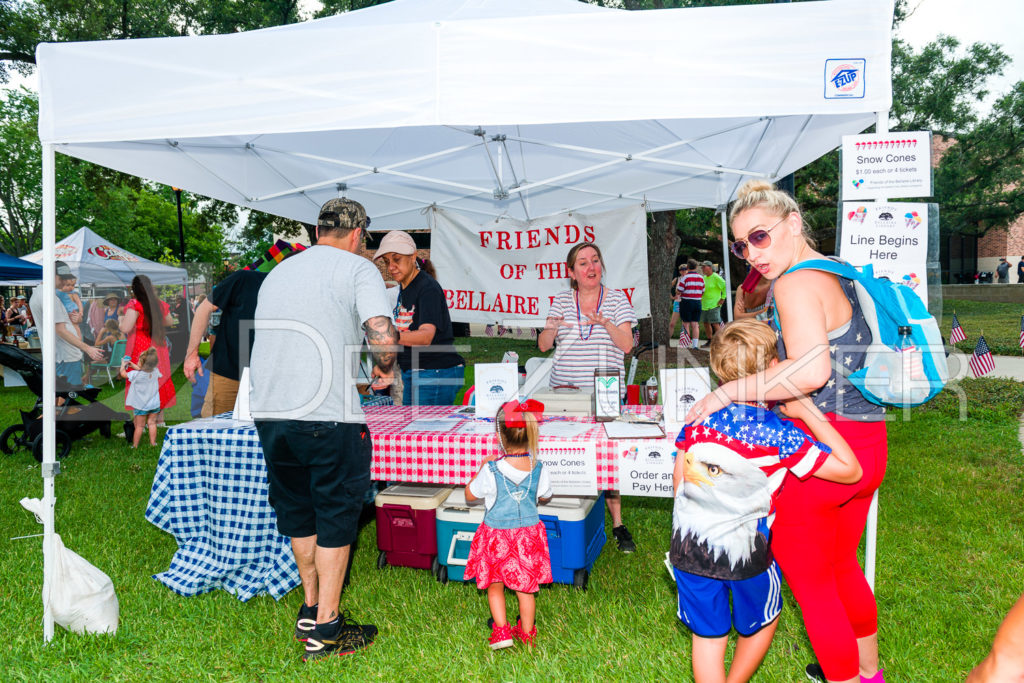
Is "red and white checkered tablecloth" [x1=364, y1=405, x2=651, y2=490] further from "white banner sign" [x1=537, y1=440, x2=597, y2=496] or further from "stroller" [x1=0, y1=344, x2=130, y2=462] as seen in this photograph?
"stroller" [x1=0, y1=344, x2=130, y2=462]

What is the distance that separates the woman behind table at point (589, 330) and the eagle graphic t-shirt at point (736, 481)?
1.94 m

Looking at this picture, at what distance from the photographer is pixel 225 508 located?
10.9 ft

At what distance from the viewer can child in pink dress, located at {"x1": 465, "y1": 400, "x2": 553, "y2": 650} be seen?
105 inches

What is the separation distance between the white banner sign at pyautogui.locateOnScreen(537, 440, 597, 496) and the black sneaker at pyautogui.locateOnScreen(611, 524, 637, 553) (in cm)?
102

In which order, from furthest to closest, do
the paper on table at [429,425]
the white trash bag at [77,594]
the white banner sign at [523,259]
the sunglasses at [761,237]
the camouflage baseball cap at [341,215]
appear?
the white banner sign at [523,259] < the paper on table at [429,425] < the white trash bag at [77,594] < the camouflage baseball cap at [341,215] < the sunglasses at [761,237]

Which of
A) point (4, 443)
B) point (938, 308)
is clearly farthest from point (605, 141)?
point (4, 443)

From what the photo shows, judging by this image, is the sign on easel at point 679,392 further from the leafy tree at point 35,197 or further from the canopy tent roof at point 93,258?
the leafy tree at point 35,197

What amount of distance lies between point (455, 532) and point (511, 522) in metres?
Result: 0.76

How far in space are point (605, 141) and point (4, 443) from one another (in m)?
6.75

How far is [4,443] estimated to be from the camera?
6.79m

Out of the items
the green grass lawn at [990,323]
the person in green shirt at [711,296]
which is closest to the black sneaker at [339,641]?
the green grass lawn at [990,323]

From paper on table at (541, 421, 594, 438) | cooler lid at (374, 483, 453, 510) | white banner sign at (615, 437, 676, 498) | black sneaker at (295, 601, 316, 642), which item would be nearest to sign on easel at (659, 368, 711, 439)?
white banner sign at (615, 437, 676, 498)

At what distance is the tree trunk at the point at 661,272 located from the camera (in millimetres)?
13188

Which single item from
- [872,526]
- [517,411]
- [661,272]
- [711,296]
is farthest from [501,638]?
[711,296]
